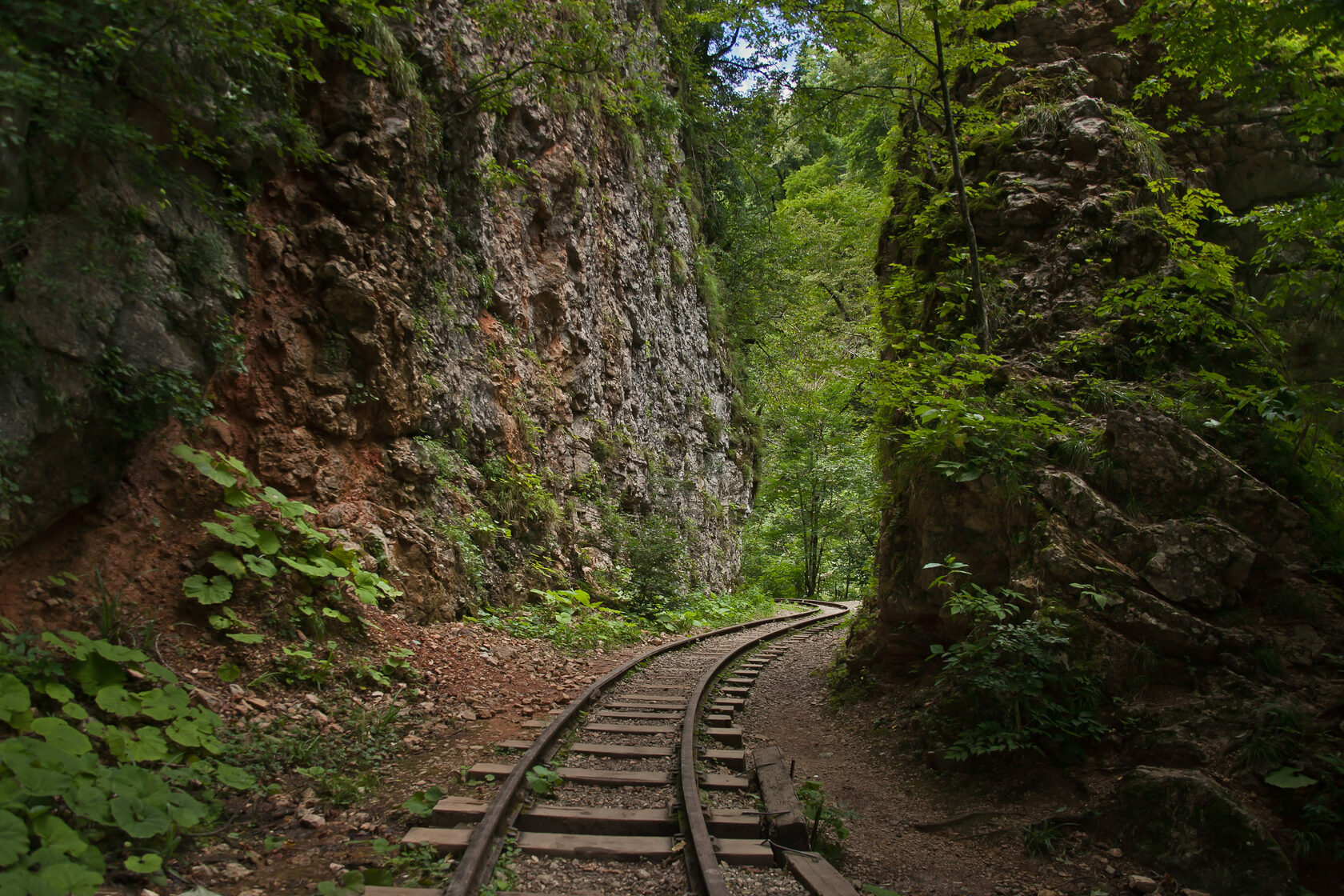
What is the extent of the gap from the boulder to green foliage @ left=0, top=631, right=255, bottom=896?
5.41 metres

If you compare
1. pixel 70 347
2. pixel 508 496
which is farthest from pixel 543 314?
pixel 70 347

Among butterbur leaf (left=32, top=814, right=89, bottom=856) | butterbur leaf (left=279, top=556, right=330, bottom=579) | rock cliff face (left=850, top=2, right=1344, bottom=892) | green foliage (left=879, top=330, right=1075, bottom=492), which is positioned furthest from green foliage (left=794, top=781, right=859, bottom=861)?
butterbur leaf (left=279, top=556, right=330, bottom=579)

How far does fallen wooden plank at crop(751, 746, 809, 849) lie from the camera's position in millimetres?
4047

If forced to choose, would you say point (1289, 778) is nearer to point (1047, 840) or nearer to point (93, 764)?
point (1047, 840)

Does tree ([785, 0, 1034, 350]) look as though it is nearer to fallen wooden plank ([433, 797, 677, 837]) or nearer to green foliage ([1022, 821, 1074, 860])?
green foliage ([1022, 821, 1074, 860])

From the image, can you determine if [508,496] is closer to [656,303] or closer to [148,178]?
[148,178]

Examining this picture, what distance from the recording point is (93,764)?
3447mm

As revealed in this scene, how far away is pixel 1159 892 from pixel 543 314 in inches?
477

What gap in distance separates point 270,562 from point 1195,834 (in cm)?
704

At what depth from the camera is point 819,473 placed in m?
22.6

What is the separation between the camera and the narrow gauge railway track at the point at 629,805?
362 cm

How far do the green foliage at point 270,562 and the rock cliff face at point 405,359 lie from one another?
315mm

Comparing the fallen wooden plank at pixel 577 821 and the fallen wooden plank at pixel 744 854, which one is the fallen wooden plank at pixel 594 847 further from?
the fallen wooden plank at pixel 744 854

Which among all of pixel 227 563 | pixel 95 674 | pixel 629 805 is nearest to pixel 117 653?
pixel 95 674
